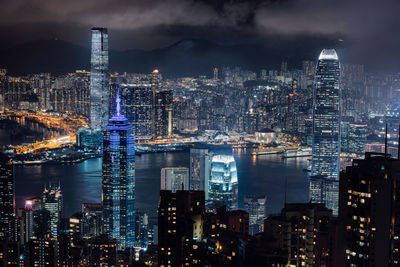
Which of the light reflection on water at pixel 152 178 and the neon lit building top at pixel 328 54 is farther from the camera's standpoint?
the neon lit building top at pixel 328 54

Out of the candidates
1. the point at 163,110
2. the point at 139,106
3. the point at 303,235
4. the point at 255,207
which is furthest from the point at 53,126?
the point at 303,235

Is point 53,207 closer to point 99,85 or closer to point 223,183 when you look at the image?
point 223,183

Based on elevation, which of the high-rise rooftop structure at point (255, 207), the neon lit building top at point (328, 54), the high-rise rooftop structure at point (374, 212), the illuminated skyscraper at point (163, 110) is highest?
the neon lit building top at point (328, 54)

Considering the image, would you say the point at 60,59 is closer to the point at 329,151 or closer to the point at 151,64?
the point at 151,64

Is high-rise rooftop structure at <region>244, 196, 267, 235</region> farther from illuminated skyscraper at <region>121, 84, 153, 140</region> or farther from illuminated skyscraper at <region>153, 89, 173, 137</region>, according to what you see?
illuminated skyscraper at <region>153, 89, 173, 137</region>

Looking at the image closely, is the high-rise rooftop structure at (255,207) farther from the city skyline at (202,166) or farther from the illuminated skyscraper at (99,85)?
the illuminated skyscraper at (99,85)

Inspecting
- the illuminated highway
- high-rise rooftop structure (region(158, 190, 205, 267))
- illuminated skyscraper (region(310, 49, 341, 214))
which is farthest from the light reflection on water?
high-rise rooftop structure (region(158, 190, 205, 267))

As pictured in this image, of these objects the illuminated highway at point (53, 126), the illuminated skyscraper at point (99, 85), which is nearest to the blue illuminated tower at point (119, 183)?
the illuminated highway at point (53, 126)
